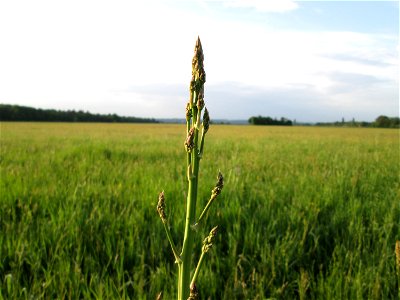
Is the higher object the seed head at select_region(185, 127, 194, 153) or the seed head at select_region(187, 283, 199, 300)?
the seed head at select_region(185, 127, 194, 153)

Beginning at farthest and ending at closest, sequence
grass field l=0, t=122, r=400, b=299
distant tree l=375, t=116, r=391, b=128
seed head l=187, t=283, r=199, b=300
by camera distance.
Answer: distant tree l=375, t=116, r=391, b=128
grass field l=0, t=122, r=400, b=299
seed head l=187, t=283, r=199, b=300

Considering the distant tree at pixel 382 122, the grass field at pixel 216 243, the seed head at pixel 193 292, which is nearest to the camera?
the seed head at pixel 193 292

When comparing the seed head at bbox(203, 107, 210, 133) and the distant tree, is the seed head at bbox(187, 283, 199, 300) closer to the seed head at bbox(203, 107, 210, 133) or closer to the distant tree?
the seed head at bbox(203, 107, 210, 133)

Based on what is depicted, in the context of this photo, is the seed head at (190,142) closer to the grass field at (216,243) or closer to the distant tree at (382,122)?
the grass field at (216,243)

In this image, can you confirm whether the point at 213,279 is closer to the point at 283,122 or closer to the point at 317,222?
the point at 317,222

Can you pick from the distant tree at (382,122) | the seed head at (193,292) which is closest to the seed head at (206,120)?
the seed head at (193,292)

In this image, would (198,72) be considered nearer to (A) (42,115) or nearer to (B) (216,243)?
(B) (216,243)

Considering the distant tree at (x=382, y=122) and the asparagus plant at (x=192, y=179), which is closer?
the asparagus plant at (x=192, y=179)

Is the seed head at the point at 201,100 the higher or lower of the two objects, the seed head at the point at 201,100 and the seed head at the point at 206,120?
the higher

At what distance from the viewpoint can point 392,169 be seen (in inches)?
271

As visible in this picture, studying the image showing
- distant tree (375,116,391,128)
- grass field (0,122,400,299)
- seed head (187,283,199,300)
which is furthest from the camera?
distant tree (375,116,391,128)

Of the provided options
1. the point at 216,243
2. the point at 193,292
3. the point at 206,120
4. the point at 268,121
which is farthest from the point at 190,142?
the point at 268,121

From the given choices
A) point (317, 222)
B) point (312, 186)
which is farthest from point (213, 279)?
point (312, 186)

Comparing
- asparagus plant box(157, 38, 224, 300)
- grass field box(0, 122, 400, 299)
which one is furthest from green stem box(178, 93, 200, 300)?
grass field box(0, 122, 400, 299)
